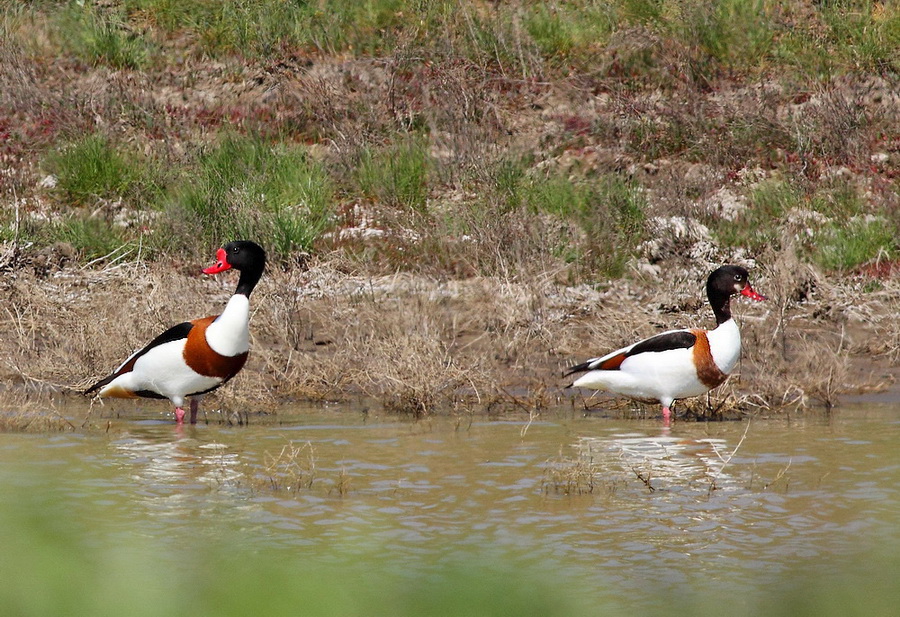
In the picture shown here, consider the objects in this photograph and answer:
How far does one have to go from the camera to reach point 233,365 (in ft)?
29.6

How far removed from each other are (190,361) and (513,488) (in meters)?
2.60

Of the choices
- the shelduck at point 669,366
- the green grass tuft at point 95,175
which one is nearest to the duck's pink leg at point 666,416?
the shelduck at point 669,366

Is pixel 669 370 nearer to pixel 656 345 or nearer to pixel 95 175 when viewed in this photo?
pixel 656 345

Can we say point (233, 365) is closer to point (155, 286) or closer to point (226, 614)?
point (155, 286)

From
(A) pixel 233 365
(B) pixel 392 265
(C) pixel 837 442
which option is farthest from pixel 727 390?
(B) pixel 392 265

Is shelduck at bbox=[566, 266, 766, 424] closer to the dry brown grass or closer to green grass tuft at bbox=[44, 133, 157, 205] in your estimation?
the dry brown grass

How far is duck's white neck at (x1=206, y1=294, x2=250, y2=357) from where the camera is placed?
8.94 metres

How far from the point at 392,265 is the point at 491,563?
7518 mm

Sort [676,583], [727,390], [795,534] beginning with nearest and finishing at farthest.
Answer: [676,583]
[795,534]
[727,390]

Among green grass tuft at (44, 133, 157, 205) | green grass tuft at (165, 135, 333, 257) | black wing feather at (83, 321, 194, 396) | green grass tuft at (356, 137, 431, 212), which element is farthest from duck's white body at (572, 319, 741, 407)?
green grass tuft at (44, 133, 157, 205)

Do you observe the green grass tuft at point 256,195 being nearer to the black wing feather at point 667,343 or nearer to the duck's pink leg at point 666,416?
the black wing feather at point 667,343

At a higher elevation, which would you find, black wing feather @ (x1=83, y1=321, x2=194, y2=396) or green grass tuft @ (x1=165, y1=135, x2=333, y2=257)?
green grass tuft @ (x1=165, y1=135, x2=333, y2=257)

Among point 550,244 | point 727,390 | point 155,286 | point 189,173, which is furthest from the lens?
point 189,173

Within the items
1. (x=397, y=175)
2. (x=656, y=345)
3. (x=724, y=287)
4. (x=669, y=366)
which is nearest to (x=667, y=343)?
(x=656, y=345)
